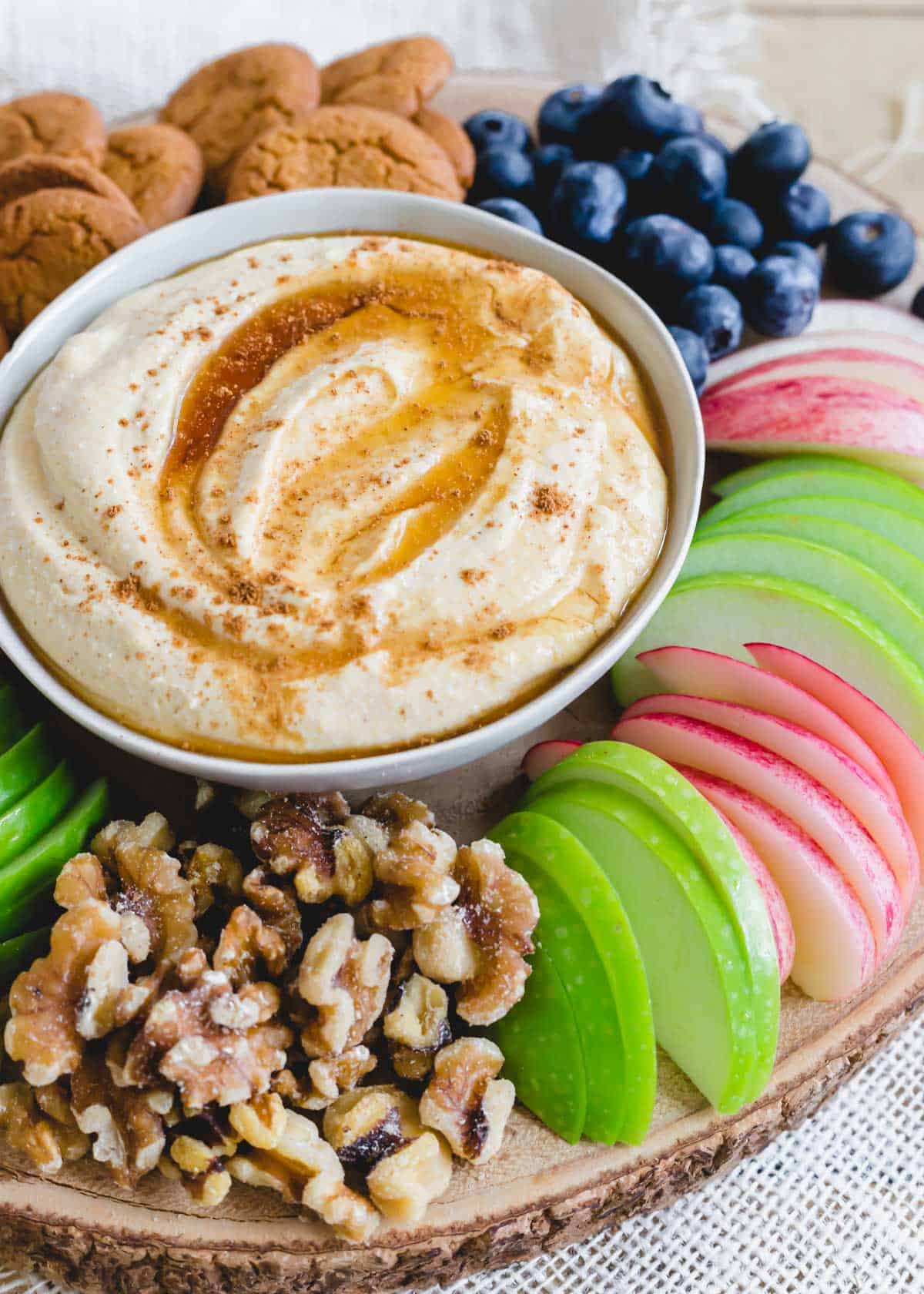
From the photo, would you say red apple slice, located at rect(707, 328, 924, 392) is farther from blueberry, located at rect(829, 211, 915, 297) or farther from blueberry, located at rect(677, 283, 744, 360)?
blueberry, located at rect(829, 211, 915, 297)

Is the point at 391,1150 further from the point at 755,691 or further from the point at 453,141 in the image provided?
the point at 453,141

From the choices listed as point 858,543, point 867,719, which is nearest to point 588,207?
point 858,543

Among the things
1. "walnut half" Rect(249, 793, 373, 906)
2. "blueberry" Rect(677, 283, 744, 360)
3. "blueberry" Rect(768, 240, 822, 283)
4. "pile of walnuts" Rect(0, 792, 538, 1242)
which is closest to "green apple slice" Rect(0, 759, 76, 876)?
"pile of walnuts" Rect(0, 792, 538, 1242)

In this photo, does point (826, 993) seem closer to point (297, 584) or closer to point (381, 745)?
point (381, 745)

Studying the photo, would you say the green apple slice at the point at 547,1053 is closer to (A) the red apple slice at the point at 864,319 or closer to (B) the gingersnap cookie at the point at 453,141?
(A) the red apple slice at the point at 864,319

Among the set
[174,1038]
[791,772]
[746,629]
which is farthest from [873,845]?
[174,1038]

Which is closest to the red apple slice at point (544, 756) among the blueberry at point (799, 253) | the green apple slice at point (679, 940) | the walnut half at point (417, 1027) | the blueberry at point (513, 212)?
the green apple slice at point (679, 940)
